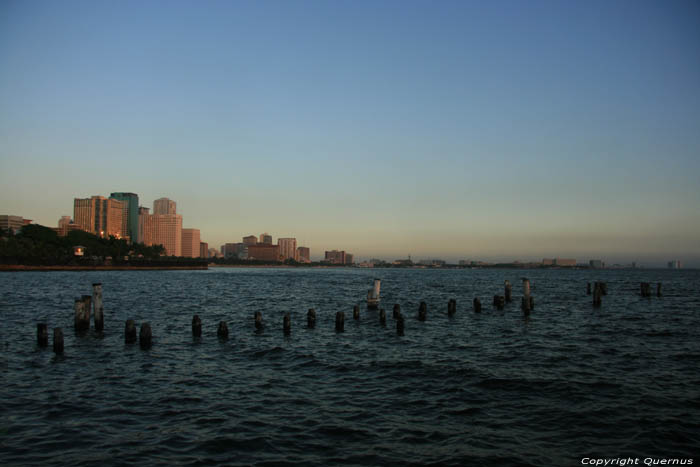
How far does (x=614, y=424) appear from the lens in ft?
39.5

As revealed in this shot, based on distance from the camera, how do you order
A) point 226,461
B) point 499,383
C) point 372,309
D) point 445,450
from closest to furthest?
point 226,461 → point 445,450 → point 499,383 → point 372,309

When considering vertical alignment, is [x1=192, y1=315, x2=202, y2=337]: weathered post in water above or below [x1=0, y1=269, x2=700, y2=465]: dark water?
above

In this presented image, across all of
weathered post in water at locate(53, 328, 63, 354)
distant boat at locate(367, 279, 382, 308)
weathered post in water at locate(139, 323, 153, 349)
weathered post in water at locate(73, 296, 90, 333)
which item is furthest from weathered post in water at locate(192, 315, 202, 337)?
distant boat at locate(367, 279, 382, 308)

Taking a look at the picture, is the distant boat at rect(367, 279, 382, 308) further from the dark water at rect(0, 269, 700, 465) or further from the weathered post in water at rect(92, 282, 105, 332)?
the weathered post in water at rect(92, 282, 105, 332)

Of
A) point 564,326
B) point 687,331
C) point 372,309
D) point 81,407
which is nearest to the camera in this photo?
point 81,407

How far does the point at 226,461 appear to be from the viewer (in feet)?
31.7

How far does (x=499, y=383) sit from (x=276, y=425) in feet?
26.4

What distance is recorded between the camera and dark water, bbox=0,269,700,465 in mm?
10336

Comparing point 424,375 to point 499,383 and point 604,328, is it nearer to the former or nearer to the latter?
point 499,383

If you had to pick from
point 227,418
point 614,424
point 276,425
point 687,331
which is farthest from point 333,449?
point 687,331

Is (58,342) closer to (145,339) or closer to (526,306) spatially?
(145,339)

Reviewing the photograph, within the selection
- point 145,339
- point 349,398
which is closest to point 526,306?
point 349,398

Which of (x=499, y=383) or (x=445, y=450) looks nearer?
(x=445, y=450)

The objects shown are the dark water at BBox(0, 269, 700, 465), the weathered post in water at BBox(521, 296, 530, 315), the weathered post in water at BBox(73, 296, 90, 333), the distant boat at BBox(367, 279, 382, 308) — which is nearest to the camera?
the dark water at BBox(0, 269, 700, 465)
